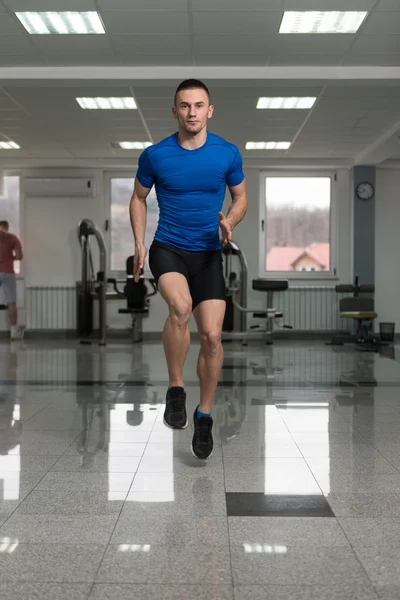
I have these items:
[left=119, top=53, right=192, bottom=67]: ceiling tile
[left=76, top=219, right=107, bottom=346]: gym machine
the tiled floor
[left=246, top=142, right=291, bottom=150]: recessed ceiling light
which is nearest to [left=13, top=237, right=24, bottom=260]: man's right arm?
[left=76, top=219, right=107, bottom=346]: gym machine

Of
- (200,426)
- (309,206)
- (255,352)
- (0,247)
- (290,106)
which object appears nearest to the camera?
(200,426)

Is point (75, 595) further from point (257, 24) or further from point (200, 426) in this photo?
point (257, 24)

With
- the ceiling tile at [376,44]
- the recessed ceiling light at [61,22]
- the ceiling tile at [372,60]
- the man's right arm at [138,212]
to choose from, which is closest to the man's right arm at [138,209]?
the man's right arm at [138,212]

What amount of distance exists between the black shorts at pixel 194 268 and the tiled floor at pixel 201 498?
666 millimetres

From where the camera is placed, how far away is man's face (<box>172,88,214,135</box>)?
8.71ft

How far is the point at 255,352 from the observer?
26.9ft

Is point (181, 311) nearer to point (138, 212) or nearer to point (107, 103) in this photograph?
point (138, 212)

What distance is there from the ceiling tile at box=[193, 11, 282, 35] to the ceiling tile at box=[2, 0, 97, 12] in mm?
756

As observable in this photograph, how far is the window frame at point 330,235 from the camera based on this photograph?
10648 mm

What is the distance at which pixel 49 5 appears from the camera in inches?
196

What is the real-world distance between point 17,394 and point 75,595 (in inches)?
137

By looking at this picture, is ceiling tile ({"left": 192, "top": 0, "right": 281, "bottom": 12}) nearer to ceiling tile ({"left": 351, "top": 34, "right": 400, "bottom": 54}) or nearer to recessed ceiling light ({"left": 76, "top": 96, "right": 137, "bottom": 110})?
ceiling tile ({"left": 351, "top": 34, "right": 400, "bottom": 54})

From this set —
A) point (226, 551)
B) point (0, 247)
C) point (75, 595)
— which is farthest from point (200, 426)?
point (0, 247)

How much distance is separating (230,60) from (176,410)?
4156 mm
